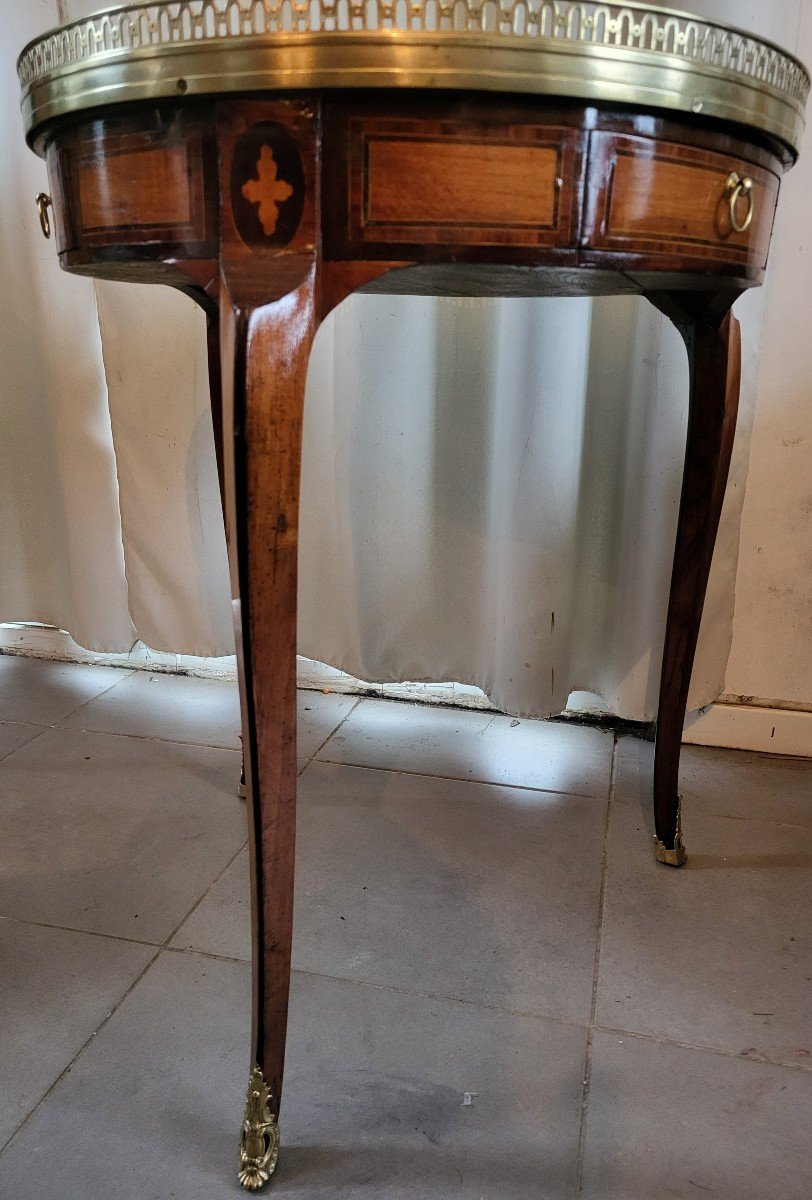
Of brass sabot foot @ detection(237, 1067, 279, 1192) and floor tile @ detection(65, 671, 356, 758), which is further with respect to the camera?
floor tile @ detection(65, 671, 356, 758)

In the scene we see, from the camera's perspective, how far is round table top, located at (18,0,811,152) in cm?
55

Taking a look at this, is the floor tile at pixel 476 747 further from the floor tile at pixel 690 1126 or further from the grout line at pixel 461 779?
the floor tile at pixel 690 1126

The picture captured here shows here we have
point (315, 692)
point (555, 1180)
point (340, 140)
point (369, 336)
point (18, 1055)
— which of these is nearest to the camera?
point (340, 140)

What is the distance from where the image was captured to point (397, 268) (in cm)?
61

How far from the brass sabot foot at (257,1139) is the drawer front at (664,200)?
0.69 meters

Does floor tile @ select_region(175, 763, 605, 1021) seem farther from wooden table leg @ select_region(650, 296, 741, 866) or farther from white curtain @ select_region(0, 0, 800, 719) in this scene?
white curtain @ select_region(0, 0, 800, 719)

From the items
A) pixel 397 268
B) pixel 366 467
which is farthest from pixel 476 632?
pixel 397 268

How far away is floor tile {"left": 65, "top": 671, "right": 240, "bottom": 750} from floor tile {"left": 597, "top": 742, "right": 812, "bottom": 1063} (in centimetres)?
68

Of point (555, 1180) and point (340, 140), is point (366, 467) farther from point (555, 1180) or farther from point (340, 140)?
point (555, 1180)

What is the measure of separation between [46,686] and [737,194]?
145cm

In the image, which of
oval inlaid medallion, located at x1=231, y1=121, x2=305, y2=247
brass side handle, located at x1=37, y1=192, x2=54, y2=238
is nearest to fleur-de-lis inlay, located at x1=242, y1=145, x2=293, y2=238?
oval inlaid medallion, located at x1=231, y1=121, x2=305, y2=247

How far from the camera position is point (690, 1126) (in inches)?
29.9

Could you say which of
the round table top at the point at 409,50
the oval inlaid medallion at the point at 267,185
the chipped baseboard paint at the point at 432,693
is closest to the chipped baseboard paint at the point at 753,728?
the chipped baseboard paint at the point at 432,693

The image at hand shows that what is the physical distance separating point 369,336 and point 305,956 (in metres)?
0.89
